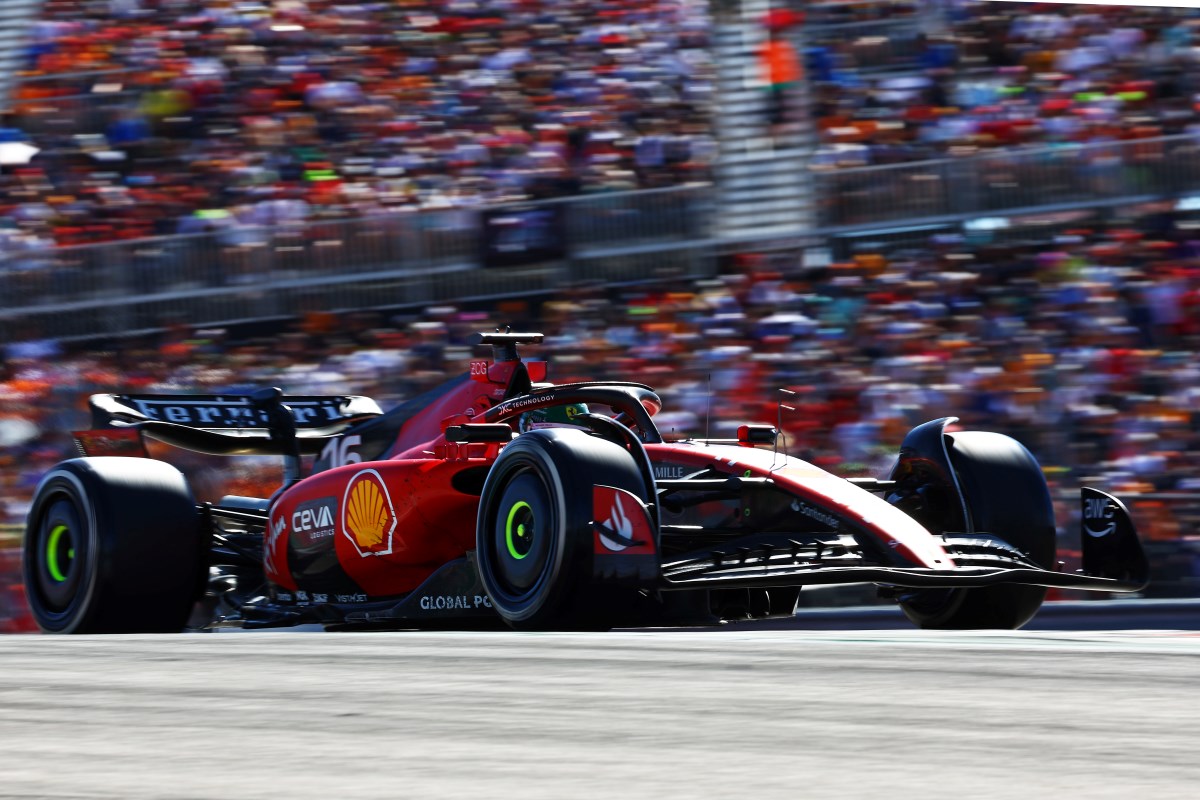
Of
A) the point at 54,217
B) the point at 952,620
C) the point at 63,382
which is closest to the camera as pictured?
the point at 952,620

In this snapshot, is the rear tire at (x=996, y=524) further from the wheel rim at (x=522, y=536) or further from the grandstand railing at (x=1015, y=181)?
the grandstand railing at (x=1015, y=181)

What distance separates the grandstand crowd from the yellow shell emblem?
387 centimetres

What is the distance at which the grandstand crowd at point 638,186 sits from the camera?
465 inches

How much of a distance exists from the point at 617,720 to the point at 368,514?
13.6 feet

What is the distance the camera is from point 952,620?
7379mm

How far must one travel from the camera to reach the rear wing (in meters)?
8.67

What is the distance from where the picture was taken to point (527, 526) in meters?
6.40

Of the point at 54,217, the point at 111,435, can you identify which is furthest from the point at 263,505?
the point at 54,217

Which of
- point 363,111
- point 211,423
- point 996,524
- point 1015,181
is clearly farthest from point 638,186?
point 996,524

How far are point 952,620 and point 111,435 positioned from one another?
13.7 ft

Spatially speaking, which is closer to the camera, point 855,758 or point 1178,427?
point 855,758

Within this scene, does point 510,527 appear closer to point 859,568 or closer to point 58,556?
point 859,568

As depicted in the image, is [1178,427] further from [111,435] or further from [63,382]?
[63,382]

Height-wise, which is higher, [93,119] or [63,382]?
[93,119]
